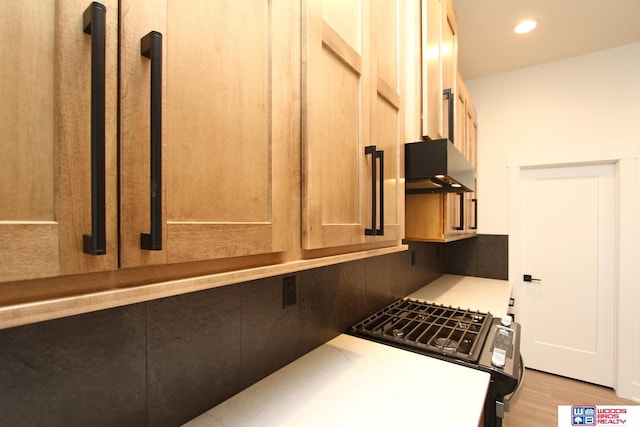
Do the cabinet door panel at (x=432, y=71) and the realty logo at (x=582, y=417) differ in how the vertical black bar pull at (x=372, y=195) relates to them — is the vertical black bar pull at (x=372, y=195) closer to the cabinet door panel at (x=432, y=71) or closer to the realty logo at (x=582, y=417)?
the cabinet door panel at (x=432, y=71)

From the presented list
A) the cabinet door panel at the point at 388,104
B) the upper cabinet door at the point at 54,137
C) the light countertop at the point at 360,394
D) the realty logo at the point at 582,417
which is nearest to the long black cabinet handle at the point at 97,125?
the upper cabinet door at the point at 54,137

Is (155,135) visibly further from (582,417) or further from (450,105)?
(582,417)

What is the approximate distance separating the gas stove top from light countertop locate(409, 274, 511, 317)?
29 cm

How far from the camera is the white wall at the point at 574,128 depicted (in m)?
2.53

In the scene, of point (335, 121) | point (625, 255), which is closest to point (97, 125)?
point (335, 121)

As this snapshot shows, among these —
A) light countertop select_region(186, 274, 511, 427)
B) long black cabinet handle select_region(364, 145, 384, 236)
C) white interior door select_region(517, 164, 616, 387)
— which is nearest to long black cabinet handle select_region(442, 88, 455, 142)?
long black cabinet handle select_region(364, 145, 384, 236)

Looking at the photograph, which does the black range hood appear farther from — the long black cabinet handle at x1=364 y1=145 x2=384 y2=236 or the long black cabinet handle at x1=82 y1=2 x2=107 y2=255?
the long black cabinet handle at x1=82 y1=2 x2=107 y2=255

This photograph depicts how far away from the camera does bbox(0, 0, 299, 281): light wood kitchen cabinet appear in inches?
13.9

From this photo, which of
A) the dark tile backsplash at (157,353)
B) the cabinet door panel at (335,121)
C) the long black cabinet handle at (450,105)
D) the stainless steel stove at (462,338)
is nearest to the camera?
the dark tile backsplash at (157,353)

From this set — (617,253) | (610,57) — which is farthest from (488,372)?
(610,57)

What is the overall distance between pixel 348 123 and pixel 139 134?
62cm

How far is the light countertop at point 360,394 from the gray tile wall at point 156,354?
6cm

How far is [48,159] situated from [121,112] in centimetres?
11

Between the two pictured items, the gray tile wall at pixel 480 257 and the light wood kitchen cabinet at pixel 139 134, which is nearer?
the light wood kitchen cabinet at pixel 139 134
